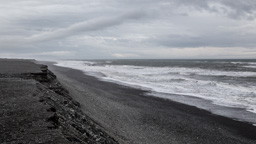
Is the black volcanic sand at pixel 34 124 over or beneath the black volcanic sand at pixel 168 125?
over

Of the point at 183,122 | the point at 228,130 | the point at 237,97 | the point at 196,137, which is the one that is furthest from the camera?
the point at 237,97

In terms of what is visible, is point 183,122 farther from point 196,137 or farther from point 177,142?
point 177,142

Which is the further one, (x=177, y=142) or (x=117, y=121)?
(x=117, y=121)

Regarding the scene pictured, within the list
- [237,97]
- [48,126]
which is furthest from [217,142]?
[237,97]

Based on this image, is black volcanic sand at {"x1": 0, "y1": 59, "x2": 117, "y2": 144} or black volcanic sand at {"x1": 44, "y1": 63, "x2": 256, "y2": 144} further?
black volcanic sand at {"x1": 44, "y1": 63, "x2": 256, "y2": 144}

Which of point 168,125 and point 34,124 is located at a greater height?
point 34,124

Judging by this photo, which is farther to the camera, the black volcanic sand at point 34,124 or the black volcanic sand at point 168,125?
the black volcanic sand at point 168,125

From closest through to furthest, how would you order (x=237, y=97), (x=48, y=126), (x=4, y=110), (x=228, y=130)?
(x=48, y=126) < (x=4, y=110) < (x=228, y=130) < (x=237, y=97)

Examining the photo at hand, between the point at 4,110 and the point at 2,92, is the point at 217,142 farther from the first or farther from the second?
the point at 2,92

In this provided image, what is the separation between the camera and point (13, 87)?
9.70 m

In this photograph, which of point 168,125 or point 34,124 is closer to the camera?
point 34,124

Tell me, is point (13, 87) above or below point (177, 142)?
above

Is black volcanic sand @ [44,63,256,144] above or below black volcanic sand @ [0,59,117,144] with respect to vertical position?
below

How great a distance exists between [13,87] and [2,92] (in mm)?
1018
